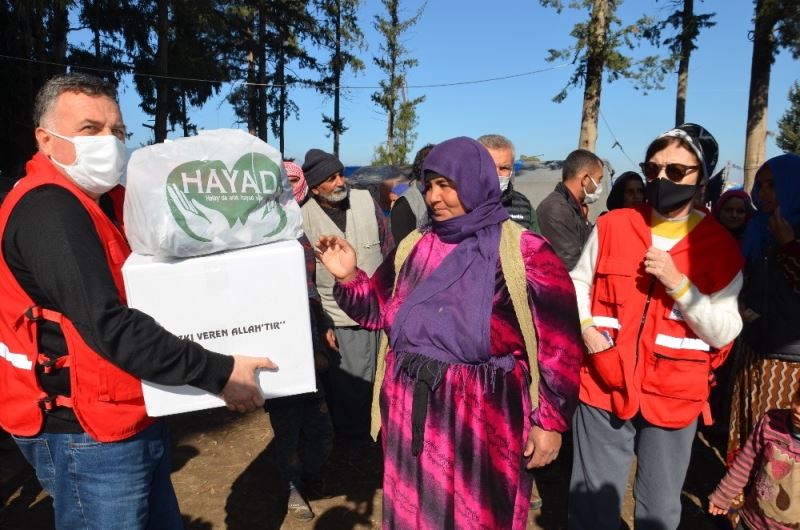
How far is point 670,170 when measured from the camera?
216 centimetres

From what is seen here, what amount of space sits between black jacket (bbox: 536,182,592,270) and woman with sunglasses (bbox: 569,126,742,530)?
1.39 m

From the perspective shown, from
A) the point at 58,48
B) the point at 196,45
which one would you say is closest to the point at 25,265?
the point at 58,48

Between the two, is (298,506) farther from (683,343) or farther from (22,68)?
(22,68)

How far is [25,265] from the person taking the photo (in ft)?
5.09

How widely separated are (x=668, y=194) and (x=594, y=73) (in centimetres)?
922

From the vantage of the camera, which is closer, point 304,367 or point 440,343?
point 304,367

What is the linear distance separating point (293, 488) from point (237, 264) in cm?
214

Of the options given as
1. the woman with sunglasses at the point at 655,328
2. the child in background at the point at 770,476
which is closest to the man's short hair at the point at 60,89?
the woman with sunglasses at the point at 655,328

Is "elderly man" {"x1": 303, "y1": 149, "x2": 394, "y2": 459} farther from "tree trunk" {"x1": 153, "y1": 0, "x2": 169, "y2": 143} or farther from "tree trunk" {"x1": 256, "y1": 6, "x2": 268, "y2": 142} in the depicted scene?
"tree trunk" {"x1": 256, "y1": 6, "x2": 268, "y2": 142}

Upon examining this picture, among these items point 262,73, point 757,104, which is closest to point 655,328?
point 757,104

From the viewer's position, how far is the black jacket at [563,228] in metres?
3.79

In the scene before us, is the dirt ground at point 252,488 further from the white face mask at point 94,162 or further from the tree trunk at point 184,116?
the tree trunk at point 184,116

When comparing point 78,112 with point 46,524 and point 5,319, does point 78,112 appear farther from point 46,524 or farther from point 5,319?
point 46,524

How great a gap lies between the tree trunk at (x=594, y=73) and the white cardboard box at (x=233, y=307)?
9862 mm
